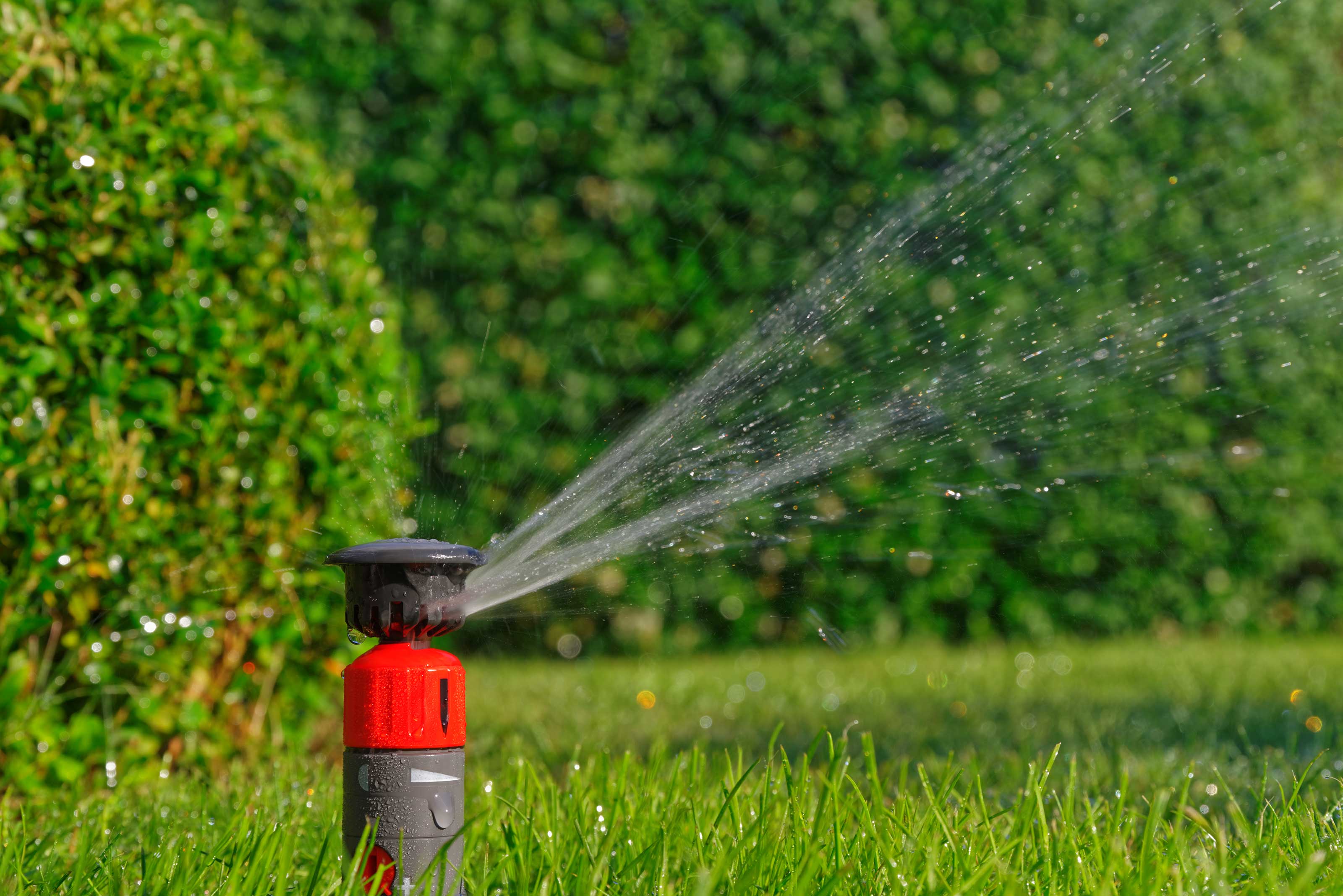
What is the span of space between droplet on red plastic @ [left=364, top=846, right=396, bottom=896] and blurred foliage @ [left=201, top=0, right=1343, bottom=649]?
3.01 meters

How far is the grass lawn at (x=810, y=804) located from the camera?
1658 mm

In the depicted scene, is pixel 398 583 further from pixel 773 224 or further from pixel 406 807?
pixel 773 224

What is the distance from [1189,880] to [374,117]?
4.23 meters

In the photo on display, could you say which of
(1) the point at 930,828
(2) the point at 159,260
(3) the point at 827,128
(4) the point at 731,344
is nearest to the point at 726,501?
(1) the point at 930,828

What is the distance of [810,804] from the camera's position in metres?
2.11

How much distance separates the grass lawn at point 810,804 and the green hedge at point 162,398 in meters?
0.25

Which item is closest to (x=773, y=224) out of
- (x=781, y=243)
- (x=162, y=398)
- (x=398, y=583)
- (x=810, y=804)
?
(x=781, y=243)

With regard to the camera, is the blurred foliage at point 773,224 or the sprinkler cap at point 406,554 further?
the blurred foliage at point 773,224

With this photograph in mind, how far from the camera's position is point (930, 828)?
6.06 feet

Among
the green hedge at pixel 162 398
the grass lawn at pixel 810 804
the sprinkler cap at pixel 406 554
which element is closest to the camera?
the sprinkler cap at pixel 406 554

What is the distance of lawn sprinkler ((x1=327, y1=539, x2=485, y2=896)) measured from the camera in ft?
5.03

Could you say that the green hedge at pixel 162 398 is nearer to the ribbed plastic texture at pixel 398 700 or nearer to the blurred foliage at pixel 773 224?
the ribbed plastic texture at pixel 398 700

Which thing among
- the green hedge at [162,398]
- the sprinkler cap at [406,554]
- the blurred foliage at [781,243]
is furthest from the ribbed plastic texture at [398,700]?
the blurred foliage at [781,243]

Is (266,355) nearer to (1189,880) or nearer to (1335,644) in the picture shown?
(1189,880)
